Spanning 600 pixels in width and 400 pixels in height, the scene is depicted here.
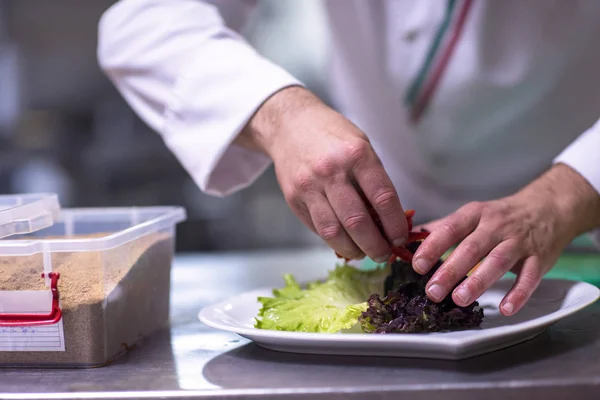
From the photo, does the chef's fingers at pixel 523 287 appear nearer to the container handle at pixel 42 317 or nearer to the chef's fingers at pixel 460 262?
the chef's fingers at pixel 460 262

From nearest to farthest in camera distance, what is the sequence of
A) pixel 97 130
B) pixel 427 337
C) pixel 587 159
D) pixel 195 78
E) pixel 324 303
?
pixel 427 337 < pixel 324 303 < pixel 587 159 < pixel 195 78 < pixel 97 130

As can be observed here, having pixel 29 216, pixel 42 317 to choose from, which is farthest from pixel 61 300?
pixel 29 216

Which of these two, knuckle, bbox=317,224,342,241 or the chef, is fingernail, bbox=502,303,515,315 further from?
knuckle, bbox=317,224,342,241

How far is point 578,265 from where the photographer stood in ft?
4.25

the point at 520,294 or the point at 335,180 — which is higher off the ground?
the point at 335,180

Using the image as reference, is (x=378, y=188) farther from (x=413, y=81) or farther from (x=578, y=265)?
(x=413, y=81)

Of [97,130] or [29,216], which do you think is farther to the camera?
[97,130]

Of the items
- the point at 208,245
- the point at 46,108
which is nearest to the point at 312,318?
the point at 208,245

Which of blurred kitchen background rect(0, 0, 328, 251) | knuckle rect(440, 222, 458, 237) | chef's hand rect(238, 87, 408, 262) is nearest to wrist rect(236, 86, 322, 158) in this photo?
chef's hand rect(238, 87, 408, 262)

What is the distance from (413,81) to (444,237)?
2.49 ft

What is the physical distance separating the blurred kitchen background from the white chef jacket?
1691mm

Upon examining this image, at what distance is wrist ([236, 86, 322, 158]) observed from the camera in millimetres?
974

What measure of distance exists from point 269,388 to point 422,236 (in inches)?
13.5

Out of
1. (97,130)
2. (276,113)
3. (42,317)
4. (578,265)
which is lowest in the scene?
(97,130)
